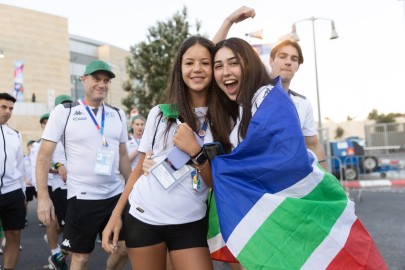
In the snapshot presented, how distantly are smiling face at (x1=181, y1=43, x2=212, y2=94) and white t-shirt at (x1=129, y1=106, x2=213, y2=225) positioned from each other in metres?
0.16

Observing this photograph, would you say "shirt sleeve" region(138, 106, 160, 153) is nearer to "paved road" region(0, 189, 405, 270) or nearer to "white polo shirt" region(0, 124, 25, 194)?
"white polo shirt" region(0, 124, 25, 194)

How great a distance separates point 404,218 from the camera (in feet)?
28.3

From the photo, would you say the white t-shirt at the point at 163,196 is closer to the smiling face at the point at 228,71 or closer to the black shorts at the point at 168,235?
the black shorts at the point at 168,235

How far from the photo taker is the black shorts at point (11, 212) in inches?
204

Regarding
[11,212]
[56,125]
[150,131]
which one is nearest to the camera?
[150,131]

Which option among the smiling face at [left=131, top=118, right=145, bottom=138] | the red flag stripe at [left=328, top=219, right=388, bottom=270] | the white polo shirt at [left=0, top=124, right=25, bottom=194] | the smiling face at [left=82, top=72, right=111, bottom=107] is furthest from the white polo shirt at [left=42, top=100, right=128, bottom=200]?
the smiling face at [left=131, top=118, right=145, bottom=138]

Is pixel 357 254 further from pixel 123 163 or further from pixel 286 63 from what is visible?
pixel 123 163

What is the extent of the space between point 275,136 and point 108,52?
72532 mm

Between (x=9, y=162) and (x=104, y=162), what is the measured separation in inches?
76.2

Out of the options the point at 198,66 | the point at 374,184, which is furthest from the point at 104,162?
the point at 374,184

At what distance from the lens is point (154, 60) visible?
66.0ft

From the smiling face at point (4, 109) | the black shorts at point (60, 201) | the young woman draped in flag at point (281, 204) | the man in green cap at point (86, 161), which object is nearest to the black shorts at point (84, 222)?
the man in green cap at point (86, 161)

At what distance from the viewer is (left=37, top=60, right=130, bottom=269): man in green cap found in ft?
13.0

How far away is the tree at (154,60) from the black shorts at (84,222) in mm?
16104
